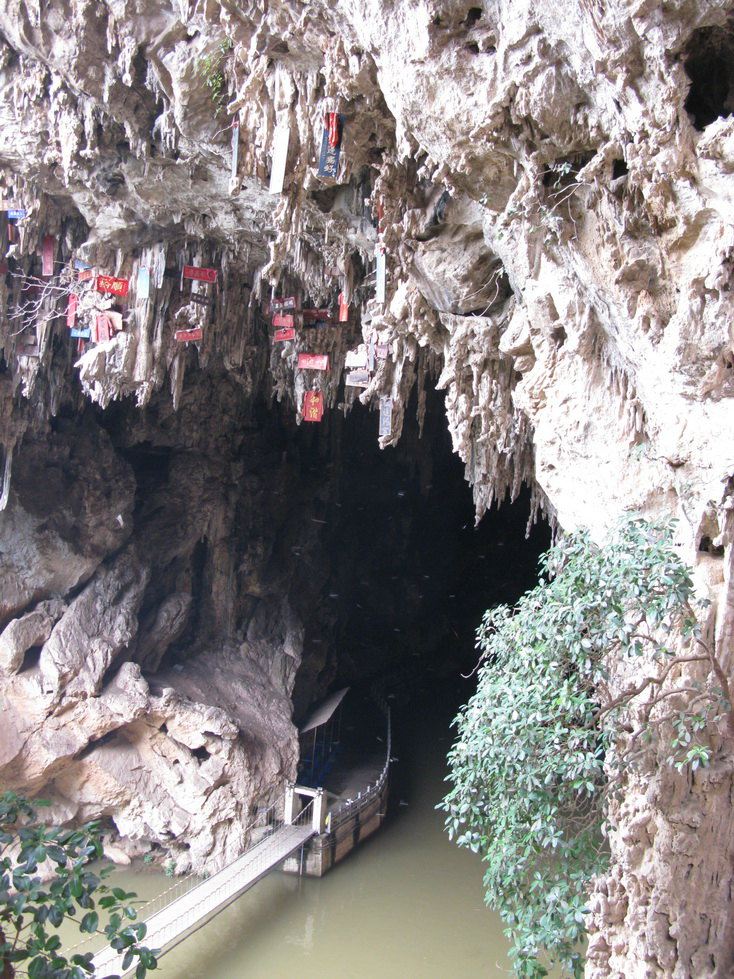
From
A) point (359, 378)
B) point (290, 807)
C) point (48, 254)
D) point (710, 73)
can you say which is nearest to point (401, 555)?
point (290, 807)

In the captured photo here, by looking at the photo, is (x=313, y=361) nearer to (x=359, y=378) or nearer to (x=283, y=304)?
(x=283, y=304)

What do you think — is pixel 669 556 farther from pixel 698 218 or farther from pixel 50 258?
pixel 50 258

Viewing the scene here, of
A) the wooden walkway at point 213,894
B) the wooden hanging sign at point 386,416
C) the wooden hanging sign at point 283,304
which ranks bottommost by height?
the wooden walkway at point 213,894

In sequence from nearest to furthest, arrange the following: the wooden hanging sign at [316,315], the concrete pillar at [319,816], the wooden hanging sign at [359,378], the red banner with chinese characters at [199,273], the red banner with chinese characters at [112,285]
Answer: the wooden hanging sign at [359,378], the red banner with chinese characters at [112,285], the red banner with chinese characters at [199,273], the wooden hanging sign at [316,315], the concrete pillar at [319,816]

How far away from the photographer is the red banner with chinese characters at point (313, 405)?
761 centimetres

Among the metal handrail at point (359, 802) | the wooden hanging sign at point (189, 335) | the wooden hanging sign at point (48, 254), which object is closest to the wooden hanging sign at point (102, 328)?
the wooden hanging sign at point (189, 335)

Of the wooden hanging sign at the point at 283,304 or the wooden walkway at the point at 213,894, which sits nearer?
the wooden walkway at the point at 213,894

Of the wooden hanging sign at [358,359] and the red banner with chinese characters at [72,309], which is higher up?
the red banner with chinese characters at [72,309]

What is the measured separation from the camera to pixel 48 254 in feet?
24.9

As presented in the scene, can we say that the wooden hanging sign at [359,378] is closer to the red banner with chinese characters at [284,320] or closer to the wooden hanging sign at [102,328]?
the red banner with chinese characters at [284,320]

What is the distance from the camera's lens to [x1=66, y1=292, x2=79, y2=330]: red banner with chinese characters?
7418 mm

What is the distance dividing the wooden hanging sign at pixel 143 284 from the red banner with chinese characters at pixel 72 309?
61cm

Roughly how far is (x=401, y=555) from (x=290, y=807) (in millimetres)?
6263

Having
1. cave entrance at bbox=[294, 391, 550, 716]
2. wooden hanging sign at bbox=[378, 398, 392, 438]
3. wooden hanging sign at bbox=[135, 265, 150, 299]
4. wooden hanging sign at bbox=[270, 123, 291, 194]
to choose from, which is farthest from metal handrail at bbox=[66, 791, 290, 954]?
wooden hanging sign at bbox=[270, 123, 291, 194]
